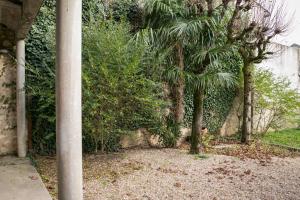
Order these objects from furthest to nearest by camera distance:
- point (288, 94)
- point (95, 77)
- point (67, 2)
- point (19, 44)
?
point (288, 94) → point (19, 44) → point (95, 77) → point (67, 2)

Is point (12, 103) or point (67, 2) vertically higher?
point (67, 2)

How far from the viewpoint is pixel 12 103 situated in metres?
6.48

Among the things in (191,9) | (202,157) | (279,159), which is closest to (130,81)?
(202,157)

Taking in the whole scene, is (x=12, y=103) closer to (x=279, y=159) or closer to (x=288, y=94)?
(x=279, y=159)

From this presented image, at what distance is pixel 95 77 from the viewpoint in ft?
18.8

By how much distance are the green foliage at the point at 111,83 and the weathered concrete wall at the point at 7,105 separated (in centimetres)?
149

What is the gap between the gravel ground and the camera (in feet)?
14.3

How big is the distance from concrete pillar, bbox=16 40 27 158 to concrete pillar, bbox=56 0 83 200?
3.72 metres

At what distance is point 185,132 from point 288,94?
125 inches

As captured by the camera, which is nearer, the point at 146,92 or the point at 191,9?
the point at 146,92

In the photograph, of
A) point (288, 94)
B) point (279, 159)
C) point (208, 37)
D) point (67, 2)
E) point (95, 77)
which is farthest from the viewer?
point (288, 94)

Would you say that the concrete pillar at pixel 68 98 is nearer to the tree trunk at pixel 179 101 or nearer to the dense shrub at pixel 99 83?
the dense shrub at pixel 99 83

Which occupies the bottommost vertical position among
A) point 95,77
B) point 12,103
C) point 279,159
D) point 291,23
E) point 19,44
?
point 279,159

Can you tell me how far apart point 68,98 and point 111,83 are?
293 centimetres
